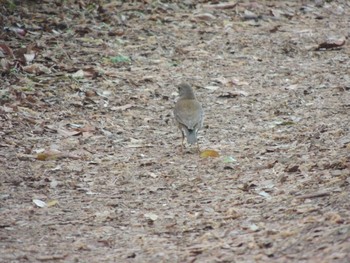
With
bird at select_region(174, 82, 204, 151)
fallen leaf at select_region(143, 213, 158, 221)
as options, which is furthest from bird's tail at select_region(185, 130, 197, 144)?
fallen leaf at select_region(143, 213, 158, 221)

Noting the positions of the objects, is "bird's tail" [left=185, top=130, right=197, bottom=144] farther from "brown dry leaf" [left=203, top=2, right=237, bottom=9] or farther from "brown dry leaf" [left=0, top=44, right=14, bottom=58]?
"brown dry leaf" [left=203, top=2, right=237, bottom=9]

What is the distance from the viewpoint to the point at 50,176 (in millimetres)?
7797

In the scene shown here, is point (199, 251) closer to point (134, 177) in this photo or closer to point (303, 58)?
point (134, 177)

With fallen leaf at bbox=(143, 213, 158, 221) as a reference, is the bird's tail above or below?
below

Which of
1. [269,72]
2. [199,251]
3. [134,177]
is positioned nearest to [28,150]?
[134,177]

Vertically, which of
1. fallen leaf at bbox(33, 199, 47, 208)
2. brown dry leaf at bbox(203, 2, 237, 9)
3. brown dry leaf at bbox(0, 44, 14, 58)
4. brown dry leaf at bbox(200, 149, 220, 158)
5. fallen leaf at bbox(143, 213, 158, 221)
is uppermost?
fallen leaf at bbox(143, 213, 158, 221)

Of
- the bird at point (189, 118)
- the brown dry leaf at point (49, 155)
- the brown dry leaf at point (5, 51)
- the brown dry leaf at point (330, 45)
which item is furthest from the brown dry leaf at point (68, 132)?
the brown dry leaf at point (330, 45)

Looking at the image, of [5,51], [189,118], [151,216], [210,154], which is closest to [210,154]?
[210,154]

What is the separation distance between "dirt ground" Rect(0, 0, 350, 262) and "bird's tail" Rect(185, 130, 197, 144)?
0.21 metres

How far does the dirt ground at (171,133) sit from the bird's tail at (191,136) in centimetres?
21

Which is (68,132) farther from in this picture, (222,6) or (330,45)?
(222,6)

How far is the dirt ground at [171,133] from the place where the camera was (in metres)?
6.07

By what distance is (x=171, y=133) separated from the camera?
948cm

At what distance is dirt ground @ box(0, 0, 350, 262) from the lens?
6066 millimetres
